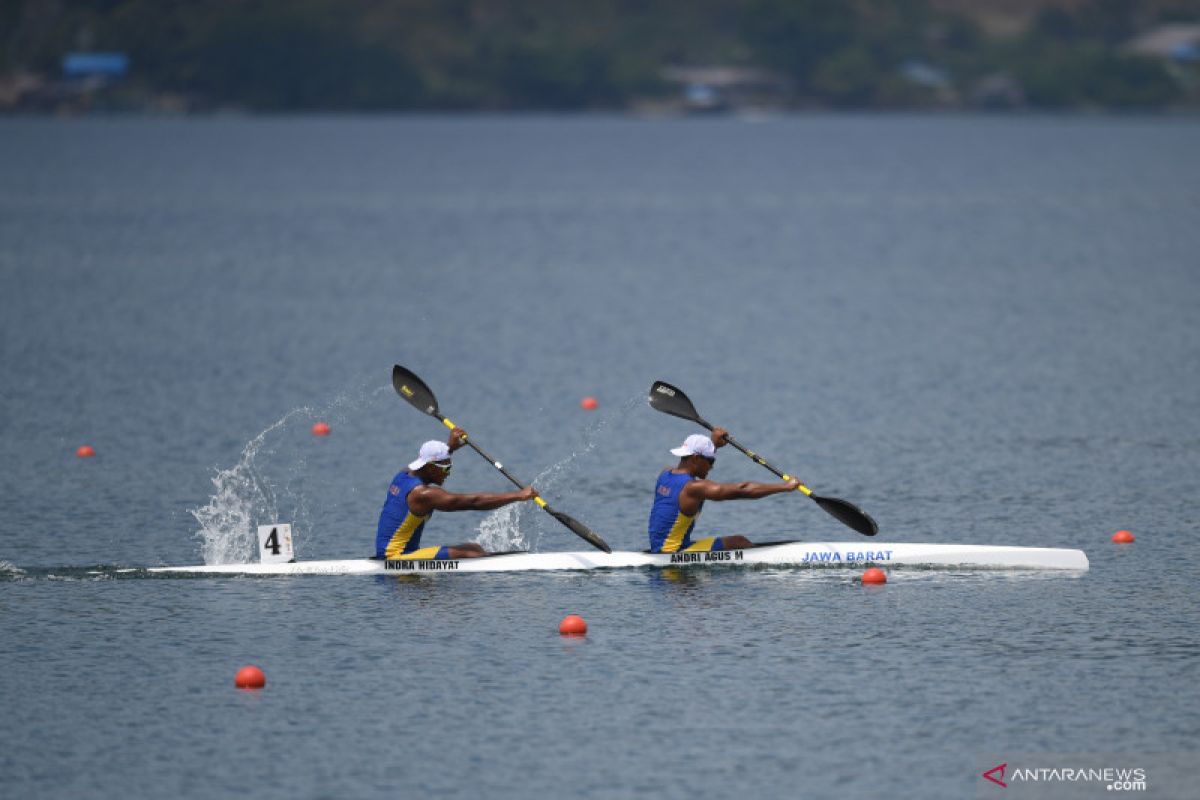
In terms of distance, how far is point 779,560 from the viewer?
1181 inches

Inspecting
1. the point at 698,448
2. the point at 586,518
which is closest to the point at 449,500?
the point at 698,448

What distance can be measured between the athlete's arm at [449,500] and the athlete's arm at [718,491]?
2213mm

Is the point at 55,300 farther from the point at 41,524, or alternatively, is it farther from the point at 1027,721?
the point at 1027,721

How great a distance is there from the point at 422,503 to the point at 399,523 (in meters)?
0.53

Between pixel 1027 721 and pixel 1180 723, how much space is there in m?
1.69

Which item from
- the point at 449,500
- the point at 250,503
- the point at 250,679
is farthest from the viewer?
the point at 250,503

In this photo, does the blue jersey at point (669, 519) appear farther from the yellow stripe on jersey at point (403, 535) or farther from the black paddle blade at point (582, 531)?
the yellow stripe on jersey at point (403, 535)

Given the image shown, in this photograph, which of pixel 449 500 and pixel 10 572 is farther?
Answer: pixel 10 572

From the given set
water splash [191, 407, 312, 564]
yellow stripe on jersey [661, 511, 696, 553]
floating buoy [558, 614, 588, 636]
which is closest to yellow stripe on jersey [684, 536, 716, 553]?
yellow stripe on jersey [661, 511, 696, 553]

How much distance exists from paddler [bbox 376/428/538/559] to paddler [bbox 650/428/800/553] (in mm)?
1928

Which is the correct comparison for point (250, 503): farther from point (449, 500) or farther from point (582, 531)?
point (582, 531)

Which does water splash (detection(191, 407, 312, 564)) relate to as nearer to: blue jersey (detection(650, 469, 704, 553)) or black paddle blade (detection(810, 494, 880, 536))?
blue jersey (detection(650, 469, 704, 553))

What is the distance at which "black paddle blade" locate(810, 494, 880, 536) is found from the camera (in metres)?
30.8

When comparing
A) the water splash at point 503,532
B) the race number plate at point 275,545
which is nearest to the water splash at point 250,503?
the race number plate at point 275,545
